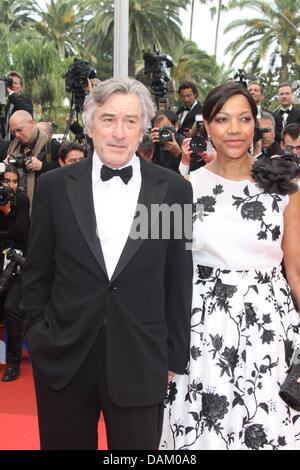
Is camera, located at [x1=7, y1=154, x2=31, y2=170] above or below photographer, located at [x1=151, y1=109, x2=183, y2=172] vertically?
below

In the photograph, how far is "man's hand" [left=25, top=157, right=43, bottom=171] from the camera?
434cm

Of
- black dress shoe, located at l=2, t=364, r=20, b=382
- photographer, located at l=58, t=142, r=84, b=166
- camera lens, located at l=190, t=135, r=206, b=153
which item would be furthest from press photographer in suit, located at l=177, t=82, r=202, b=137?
black dress shoe, located at l=2, t=364, r=20, b=382

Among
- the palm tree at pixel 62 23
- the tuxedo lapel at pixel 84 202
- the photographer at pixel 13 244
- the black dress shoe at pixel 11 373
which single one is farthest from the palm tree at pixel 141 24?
the tuxedo lapel at pixel 84 202

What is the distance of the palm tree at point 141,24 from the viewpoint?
6797mm

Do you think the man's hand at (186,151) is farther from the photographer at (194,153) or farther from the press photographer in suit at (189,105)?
the press photographer in suit at (189,105)

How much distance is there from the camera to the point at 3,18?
27.2ft

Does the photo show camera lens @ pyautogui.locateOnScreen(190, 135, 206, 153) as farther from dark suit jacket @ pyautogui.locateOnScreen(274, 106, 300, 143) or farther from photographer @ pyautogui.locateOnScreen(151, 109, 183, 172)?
dark suit jacket @ pyautogui.locateOnScreen(274, 106, 300, 143)

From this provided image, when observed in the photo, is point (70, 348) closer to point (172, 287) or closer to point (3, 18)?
point (172, 287)

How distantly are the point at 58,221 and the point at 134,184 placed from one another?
0.25 metres

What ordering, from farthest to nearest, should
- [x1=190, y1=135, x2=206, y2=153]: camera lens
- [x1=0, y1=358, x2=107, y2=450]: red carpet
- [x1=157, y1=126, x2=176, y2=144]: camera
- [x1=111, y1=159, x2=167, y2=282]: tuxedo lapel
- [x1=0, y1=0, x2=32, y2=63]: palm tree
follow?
[x1=0, y1=0, x2=32, y2=63]: palm tree
[x1=157, y1=126, x2=176, y2=144]: camera
[x1=190, y1=135, x2=206, y2=153]: camera lens
[x1=0, y1=358, x2=107, y2=450]: red carpet
[x1=111, y1=159, x2=167, y2=282]: tuxedo lapel

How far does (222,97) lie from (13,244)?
2404 millimetres

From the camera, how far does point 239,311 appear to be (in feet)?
6.79

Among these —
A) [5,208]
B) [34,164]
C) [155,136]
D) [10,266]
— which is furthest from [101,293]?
[34,164]

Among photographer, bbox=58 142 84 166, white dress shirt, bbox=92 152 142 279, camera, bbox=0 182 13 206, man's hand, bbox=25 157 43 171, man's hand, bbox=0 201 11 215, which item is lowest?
man's hand, bbox=0 201 11 215
